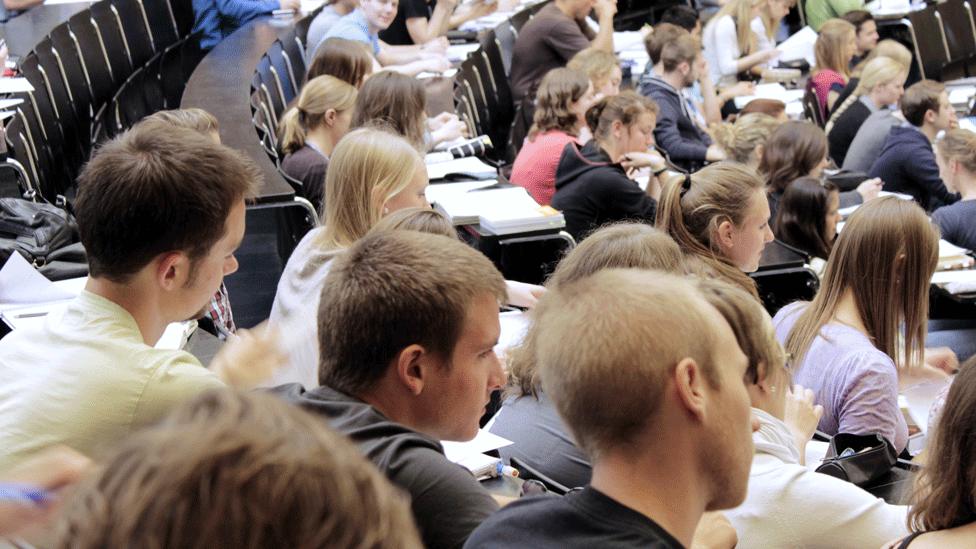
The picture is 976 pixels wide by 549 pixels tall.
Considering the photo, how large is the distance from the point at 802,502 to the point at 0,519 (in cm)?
140

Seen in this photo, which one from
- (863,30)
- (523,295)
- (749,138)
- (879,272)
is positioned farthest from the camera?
(863,30)

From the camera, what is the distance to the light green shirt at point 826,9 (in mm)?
9930

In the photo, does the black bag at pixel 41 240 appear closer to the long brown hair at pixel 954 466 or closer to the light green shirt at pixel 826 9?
the long brown hair at pixel 954 466

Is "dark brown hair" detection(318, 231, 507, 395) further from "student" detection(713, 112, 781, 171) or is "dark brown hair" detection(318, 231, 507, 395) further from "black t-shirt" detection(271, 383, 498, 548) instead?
"student" detection(713, 112, 781, 171)

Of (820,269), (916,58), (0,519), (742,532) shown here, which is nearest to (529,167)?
(820,269)

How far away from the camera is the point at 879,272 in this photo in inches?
119

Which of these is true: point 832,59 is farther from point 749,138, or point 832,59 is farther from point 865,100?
point 749,138

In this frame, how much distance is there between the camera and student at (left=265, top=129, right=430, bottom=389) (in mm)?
2814

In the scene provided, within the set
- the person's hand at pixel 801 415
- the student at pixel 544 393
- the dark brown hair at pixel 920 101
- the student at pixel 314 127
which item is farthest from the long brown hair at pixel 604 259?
the dark brown hair at pixel 920 101

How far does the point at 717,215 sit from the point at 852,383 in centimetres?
78

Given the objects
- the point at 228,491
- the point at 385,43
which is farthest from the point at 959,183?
the point at 228,491

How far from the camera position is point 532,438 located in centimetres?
239

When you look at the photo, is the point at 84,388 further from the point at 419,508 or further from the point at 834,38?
the point at 834,38

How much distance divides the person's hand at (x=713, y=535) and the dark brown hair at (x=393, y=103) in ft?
9.07
